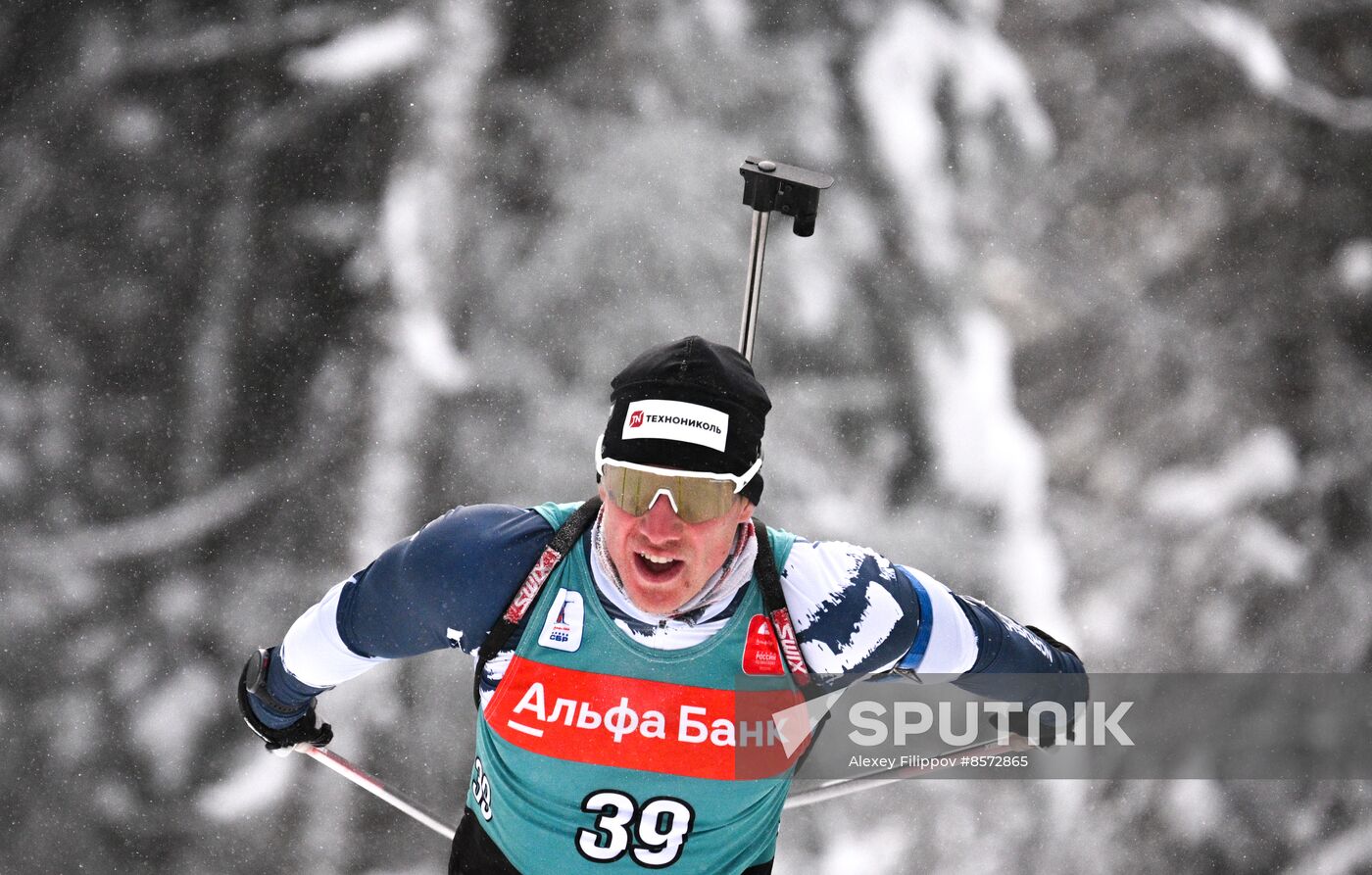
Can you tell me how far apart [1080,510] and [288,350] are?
185 centimetres

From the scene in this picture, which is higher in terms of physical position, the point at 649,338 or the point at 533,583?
the point at 649,338

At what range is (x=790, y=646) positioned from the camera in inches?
61.4

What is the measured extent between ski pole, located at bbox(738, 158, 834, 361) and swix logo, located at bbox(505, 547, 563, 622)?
1.69 ft

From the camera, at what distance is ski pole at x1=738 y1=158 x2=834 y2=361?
191 cm

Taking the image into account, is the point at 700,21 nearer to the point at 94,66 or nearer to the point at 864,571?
the point at 94,66

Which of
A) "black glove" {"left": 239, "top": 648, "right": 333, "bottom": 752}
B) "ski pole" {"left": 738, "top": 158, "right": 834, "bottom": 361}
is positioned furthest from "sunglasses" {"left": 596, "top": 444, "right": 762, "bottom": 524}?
"black glove" {"left": 239, "top": 648, "right": 333, "bottom": 752}

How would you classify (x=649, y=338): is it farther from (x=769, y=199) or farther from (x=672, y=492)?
(x=672, y=492)

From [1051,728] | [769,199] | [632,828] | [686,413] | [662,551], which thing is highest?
[769,199]

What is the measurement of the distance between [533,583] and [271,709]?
0.48 metres

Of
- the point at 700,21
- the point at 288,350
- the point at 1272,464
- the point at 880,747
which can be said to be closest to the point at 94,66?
the point at 288,350

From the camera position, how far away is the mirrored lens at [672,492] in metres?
1.44

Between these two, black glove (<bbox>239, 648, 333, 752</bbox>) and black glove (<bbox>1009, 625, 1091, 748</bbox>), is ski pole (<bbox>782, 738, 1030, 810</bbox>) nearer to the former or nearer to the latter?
black glove (<bbox>1009, 625, 1091, 748</bbox>)

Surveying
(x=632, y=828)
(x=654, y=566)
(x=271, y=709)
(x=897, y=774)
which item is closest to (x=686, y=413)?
(x=654, y=566)

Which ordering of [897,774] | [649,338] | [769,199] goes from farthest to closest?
[649,338], [897,774], [769,199]
